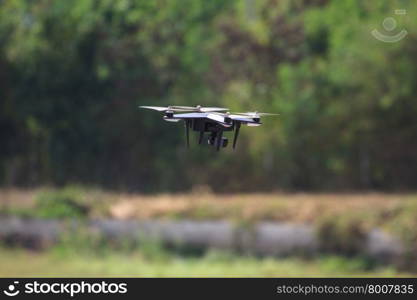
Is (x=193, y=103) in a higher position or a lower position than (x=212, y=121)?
higher

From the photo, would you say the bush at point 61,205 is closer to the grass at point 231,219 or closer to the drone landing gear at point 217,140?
the grass at point 231,219

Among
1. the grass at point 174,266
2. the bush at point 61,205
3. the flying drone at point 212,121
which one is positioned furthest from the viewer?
the bush at point 61,205

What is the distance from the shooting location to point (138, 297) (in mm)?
22531

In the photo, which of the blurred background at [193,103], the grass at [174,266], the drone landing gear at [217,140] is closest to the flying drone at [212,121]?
the drone landing gear at [217,140]

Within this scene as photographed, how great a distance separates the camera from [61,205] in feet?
103

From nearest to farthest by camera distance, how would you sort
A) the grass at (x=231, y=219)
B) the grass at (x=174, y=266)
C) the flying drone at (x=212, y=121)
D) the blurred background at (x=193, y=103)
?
the flying drone at (x=212, y=121)
the grass at (x=174, y=266)
the grass at (x=231, y=219)
the blurred background at (x=193, y=103)

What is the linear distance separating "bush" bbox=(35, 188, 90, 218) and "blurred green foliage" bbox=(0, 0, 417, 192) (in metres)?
3.08

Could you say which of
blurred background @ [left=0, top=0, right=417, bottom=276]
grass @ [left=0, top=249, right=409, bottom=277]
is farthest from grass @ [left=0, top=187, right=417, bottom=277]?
blurred background @ [left=0, top=0, right=417, bottom=276]

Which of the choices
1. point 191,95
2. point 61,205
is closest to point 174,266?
point 61,205

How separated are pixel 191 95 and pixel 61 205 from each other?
7.00m

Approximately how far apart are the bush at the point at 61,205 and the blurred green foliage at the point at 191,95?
3082 millimetres

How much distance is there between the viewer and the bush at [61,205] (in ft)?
102

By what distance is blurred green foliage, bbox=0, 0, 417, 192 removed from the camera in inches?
1336

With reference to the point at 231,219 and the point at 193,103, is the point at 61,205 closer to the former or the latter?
the point at 231,219
